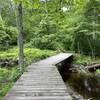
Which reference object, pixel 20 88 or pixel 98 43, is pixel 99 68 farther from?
pixel 20 88

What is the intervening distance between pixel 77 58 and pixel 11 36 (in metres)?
6.36

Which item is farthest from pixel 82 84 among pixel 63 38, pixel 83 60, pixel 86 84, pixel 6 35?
pixel 63 38

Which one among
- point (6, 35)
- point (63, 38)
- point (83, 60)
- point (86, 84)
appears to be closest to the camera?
point (86, 84)

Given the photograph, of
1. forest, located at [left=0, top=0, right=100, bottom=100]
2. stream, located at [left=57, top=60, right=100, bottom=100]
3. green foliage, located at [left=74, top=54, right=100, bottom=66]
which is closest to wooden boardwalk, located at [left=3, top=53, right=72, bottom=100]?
stream, located at [left=57, top=60, right=100, bottom=100]

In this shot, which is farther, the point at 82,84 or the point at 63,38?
the point at 63,38

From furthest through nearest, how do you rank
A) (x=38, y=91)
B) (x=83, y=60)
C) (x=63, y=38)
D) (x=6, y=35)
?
(x=63, y=38), (x=6, y=35), (x=83, y=60), (x=38, y=91)

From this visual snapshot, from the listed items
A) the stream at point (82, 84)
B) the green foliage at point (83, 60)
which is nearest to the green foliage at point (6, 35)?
the green foliage at point (83, 60)

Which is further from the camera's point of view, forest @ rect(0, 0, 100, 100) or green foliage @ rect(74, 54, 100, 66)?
green foliage @ rect(74, 54, 100, 66)

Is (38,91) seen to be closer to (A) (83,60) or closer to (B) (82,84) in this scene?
(B) (82,84)

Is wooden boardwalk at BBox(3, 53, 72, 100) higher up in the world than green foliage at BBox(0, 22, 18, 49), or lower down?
higher up

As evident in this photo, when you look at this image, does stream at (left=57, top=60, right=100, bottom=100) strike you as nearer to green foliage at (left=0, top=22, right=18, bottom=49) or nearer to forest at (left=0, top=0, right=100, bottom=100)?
forest at (left=0, top=0, right=100, bottom=100)

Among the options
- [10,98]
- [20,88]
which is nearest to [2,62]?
[20,88]

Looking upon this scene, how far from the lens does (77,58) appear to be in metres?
18.4

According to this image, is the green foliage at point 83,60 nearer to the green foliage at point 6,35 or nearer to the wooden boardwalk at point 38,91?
the green foliage at point 6,35
